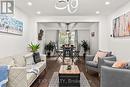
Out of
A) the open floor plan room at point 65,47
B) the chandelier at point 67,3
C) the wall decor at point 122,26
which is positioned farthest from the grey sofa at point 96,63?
the chandelier at point 67,3

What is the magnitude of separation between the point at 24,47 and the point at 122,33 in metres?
4.13

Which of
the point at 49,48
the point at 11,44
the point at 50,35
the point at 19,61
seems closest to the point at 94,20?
the point at 11,44

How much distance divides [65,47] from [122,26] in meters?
6.02

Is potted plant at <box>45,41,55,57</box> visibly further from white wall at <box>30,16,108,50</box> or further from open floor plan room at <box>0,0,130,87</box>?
white wall at <box>30,16,108,50</box>

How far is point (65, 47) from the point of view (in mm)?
11570

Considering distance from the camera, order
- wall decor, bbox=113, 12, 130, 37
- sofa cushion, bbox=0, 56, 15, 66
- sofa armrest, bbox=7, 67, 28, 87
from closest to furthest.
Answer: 1. sofa armrest, bbox=7, 67, 28, 87
2. sofa cushion, bbox=0, 56, 15, 66
3. wall decor, bbox=113, 12, 130, 37

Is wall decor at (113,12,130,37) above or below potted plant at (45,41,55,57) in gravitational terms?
above

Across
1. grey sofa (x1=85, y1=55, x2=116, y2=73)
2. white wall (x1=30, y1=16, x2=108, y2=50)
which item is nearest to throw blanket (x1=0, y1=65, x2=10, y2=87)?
grey sofa (x1=85, y1=55, x2=116, y2=73)

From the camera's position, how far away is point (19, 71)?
3.48m

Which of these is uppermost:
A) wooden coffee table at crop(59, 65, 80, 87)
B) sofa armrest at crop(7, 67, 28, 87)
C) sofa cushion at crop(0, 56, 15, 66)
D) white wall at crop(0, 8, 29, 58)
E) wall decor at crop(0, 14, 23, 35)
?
wall decor at crop(0, 14, 23, 35)

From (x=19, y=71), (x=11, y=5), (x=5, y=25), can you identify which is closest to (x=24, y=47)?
(x=5, y=25)

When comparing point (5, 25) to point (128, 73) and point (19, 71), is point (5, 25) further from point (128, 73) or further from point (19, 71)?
point (128, 73)

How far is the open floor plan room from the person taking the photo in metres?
3.48

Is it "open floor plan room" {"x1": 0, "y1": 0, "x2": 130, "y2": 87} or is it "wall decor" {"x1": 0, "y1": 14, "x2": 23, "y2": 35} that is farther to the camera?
"wall decor" {"x1": 0, "y1": 14, "x2": 23, "y2": 35}
